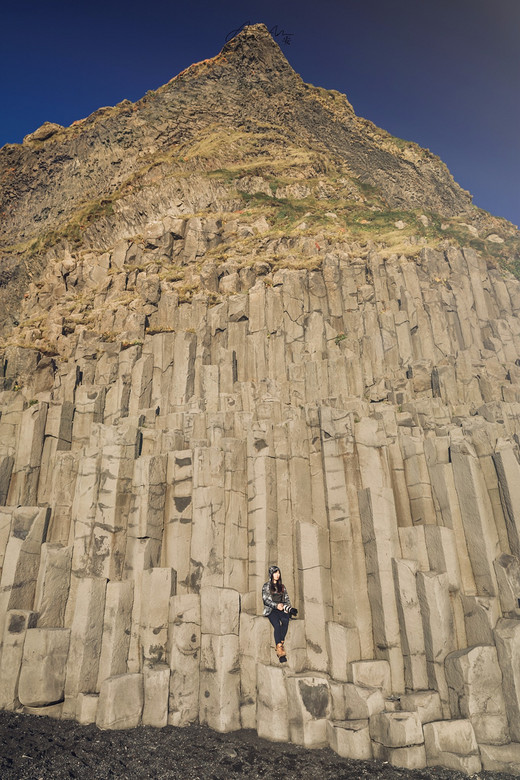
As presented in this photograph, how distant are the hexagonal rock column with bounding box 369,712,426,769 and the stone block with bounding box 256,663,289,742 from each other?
1568 millimetres

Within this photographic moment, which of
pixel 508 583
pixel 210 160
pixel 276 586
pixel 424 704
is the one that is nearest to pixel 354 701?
pixel 424 704

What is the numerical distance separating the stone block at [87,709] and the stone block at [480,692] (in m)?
6.50

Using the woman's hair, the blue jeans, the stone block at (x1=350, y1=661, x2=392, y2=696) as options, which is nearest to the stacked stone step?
the stone block at (x1=350, y1=661, x2=392, y2=696)

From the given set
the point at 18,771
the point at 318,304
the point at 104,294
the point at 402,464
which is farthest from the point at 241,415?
the point at 104,294

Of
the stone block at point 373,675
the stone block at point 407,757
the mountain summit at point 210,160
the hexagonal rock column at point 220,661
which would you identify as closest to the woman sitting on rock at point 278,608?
the hexagonal rock column at point 220,661

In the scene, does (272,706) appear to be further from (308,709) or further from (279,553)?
(279,553)

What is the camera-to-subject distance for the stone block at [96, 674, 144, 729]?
30.1 feet

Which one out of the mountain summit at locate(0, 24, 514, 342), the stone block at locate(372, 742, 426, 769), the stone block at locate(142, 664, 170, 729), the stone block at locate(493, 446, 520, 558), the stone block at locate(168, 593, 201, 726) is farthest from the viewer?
the mountain summit at locate(0, 24, 514, 342)

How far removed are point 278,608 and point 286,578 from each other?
1132mm

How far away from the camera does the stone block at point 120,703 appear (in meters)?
9.17

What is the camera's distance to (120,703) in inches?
365

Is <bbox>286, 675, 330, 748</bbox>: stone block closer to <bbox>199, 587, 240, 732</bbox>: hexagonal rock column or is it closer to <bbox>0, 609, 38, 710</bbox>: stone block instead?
A: <bbox>199, 587, 240, 732</bbox>: hexagonal rock column

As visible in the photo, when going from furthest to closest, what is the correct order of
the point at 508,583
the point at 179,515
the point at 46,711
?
the point at 179,515, the point at 46,711, the point at 508,583

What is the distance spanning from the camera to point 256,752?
332 inches
